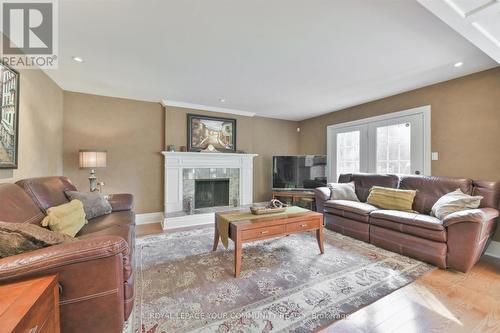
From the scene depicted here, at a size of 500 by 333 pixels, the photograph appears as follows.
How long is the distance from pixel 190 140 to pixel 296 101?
2320 mm

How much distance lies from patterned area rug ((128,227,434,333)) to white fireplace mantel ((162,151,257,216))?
131 cm

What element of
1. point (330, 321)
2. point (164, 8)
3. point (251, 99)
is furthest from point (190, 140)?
point (330, 321)

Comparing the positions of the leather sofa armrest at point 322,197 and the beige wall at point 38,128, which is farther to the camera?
the leather sofa armrest at point 322,197

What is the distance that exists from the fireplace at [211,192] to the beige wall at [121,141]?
0.73 m

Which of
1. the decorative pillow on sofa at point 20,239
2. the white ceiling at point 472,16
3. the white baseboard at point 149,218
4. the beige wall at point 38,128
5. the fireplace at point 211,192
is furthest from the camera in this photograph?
the fireplace at point 211,192

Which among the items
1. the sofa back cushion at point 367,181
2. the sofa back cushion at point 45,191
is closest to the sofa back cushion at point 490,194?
the sofa back cushion at point 367,181

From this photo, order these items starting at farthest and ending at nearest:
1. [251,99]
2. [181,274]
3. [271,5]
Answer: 1. [251,99]
2. [181,274]
3. [271,5]

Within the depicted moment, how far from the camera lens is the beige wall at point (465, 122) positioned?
272cm

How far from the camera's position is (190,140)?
442 cm

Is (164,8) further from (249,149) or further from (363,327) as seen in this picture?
(249,149)

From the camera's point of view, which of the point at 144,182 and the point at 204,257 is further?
the point at 144,182

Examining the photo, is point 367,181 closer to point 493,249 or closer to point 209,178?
point 493,249

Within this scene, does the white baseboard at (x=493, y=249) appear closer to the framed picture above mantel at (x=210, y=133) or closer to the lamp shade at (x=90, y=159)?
the framed picture above mantel at (x=210, y=133)

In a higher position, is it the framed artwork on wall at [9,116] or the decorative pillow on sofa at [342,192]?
the framed artwork on wall at [9,116]
